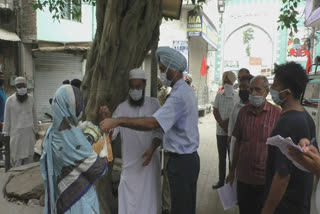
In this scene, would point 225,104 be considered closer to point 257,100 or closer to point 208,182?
point 208,182

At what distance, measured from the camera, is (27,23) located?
928 cm

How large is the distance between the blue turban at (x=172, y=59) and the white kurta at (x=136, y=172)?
627mm

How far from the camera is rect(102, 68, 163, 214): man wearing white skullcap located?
9.56 ft

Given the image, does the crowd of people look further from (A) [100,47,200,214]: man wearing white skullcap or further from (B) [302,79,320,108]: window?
(B) [302,79,320,108]: window

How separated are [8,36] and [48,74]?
77.5 inches

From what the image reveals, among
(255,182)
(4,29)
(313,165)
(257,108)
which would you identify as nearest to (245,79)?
(257,108)

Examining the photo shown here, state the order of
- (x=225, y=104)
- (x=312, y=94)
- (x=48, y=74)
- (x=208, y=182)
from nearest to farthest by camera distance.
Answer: (x=312, y=94)
(x=225, y=104)
(x=208, y=182)
(x=48, y=74)

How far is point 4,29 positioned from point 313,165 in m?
9.94

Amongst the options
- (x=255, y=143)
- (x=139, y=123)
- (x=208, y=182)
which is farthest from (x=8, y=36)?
(x=255, y=143)

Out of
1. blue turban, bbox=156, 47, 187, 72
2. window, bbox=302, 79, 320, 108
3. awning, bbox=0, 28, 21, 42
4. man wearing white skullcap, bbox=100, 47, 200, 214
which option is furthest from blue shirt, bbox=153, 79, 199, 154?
awning, bbox=0, 28, 21, 42

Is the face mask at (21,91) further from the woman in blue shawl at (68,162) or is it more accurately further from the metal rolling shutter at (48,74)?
the metal rolling shutter at (48,74)

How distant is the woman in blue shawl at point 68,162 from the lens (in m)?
2.01

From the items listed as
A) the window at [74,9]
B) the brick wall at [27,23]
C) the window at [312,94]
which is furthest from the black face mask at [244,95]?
the brick wall at [27,23]

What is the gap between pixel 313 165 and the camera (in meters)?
1.41
